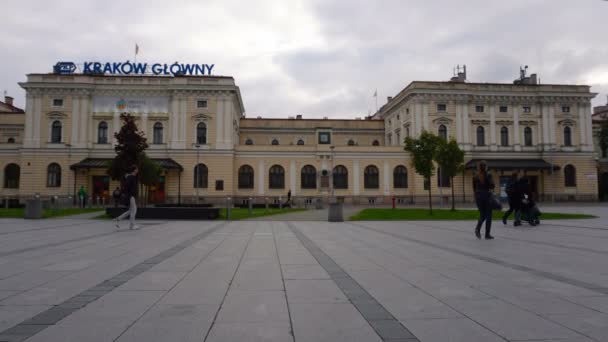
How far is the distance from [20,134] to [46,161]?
12.5 metres

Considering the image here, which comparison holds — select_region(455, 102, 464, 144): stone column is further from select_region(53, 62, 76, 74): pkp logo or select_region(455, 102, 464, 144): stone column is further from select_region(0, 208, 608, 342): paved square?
select_region(53, 62, 76, 74): pkp logo

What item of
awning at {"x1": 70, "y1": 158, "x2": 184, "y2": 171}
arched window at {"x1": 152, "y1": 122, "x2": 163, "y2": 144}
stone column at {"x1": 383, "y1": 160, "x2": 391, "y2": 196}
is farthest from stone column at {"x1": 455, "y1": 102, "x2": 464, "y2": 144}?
arched window at {"x1": 152, "y1": 122, "x2": 163, "y2": 144}

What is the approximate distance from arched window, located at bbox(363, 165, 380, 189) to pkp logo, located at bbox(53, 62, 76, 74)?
3319 cm

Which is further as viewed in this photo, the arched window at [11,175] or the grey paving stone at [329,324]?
the arched window at [11,175]

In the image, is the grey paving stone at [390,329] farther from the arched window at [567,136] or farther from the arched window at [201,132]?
the arched window at [567,136]

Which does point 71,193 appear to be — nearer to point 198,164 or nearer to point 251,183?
point 198,164

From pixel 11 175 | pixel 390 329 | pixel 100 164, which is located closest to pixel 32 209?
pixel 390 329

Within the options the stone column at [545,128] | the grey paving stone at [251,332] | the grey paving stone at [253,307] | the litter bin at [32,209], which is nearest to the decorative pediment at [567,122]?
the stone column at [545,128]

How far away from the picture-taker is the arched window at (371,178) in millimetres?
42656

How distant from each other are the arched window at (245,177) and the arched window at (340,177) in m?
9.06

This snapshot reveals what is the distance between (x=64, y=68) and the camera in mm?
41719

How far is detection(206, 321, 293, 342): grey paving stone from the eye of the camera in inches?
125

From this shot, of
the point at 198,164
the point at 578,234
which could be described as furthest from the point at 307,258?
the point at 198,164

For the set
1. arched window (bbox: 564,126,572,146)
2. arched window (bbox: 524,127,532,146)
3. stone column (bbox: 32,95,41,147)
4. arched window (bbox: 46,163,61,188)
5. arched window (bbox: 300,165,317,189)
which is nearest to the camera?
arched window (bbox: 46,163,61,188)
